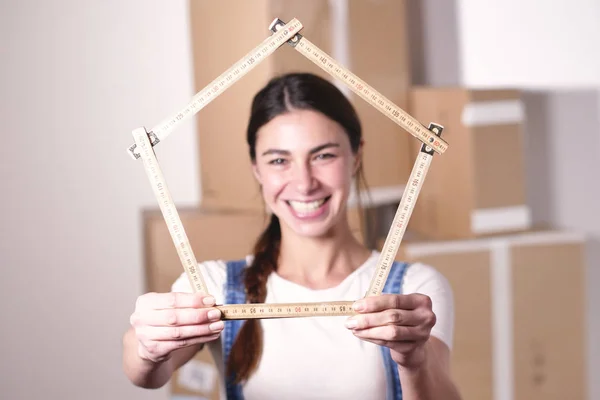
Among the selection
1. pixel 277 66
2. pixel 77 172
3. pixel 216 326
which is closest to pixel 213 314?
pixel 216 326

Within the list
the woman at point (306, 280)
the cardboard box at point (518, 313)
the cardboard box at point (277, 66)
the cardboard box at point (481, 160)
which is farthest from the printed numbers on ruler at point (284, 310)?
the cardboard box at point (481, 160)

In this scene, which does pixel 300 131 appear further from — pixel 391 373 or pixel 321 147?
pixel 391 373

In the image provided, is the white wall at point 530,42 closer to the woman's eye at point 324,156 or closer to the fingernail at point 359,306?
the woman's eye at point 324,156

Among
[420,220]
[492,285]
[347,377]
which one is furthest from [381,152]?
[347,377]

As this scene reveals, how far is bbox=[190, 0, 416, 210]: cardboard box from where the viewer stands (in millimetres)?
2189

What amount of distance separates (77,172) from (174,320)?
4.91 ft

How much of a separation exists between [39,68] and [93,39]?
0.19 meters

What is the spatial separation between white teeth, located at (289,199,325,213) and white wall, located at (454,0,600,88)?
1379mm

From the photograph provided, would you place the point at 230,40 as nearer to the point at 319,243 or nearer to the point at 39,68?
the point at 39,68

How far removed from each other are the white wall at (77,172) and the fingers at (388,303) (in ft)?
4.96

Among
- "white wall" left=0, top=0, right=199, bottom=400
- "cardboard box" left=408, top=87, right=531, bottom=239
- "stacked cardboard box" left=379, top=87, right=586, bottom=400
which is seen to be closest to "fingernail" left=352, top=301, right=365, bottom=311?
"stacked cardboard box" left=379, top=87, right=586, bottom=400

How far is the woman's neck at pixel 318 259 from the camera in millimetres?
1571

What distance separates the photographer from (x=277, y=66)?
7.05ft

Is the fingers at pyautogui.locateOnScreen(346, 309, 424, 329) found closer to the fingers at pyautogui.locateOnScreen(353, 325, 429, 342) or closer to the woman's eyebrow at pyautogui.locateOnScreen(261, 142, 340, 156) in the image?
the fingers at pyautogui.locateOnScreen(353, 325, 429, 342)
